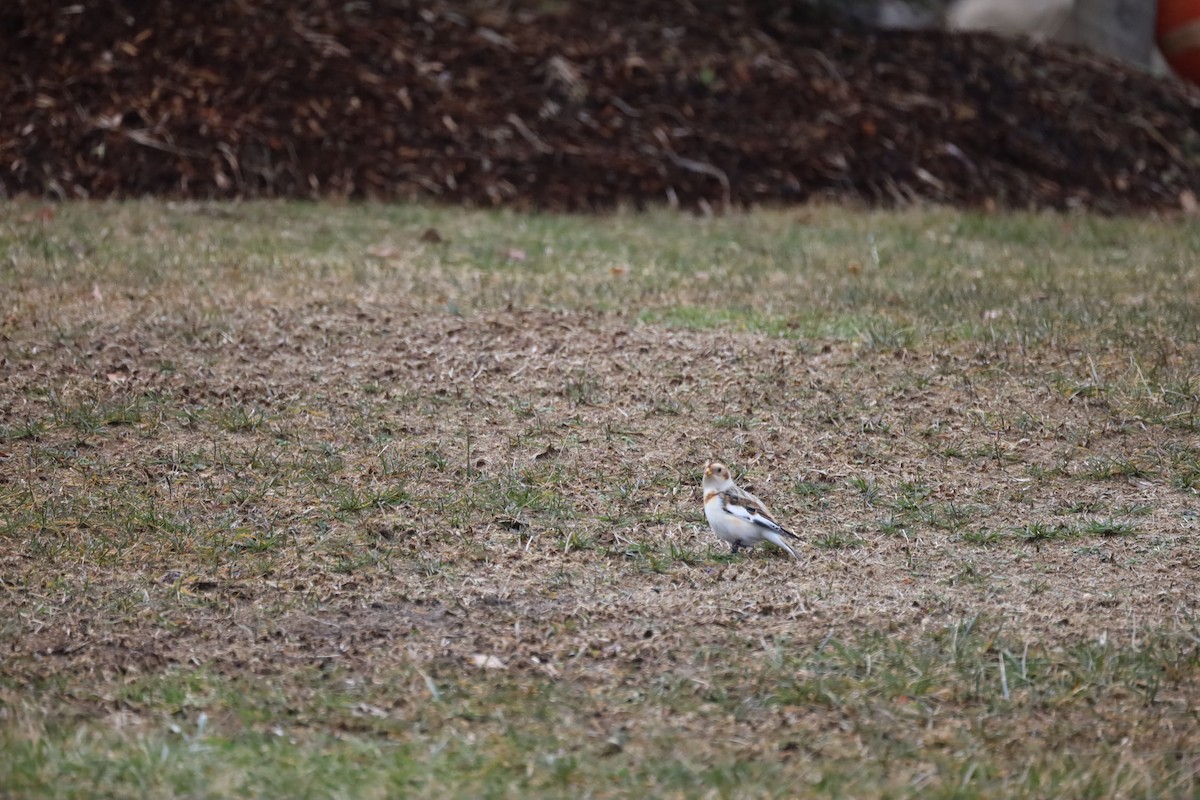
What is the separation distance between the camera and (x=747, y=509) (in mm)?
4746

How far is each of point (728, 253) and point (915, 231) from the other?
1606 mm

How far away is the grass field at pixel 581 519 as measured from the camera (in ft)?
11.8

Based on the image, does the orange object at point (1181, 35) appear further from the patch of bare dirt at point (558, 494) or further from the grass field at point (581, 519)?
the patch of bare dirt at point (558, 494)

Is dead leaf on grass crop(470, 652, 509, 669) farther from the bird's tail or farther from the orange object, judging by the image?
the orange object

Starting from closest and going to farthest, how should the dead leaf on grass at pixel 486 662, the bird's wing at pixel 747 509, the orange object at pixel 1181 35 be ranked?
the dead leaf on grass at pixel 486 662, the bird's wing at pixel 747 509, the orange object at pixel 1181 35

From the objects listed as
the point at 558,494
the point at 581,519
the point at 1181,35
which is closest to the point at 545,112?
the point at 1181,35

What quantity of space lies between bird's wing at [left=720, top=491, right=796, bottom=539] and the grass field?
0.21 m

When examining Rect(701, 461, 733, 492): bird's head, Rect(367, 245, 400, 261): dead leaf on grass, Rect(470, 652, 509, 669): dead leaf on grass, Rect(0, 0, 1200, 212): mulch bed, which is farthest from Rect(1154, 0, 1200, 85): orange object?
Rect(470, 652, 509, 669): dead leaf on grass

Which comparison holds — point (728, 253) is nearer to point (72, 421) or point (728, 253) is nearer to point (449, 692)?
point (72, 421)

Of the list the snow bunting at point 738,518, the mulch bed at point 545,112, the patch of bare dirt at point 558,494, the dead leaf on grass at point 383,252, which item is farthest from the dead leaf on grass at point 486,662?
the mulch bed at point 545,112

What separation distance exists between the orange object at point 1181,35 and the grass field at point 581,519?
17.5ft

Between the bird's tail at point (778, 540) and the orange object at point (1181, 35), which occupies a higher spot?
the orange object at point (1181, 35)

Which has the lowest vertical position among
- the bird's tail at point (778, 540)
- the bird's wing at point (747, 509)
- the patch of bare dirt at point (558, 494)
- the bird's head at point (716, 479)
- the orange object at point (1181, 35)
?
the patch of bare dirt at point (558, 494)

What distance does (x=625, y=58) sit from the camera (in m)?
12.1
